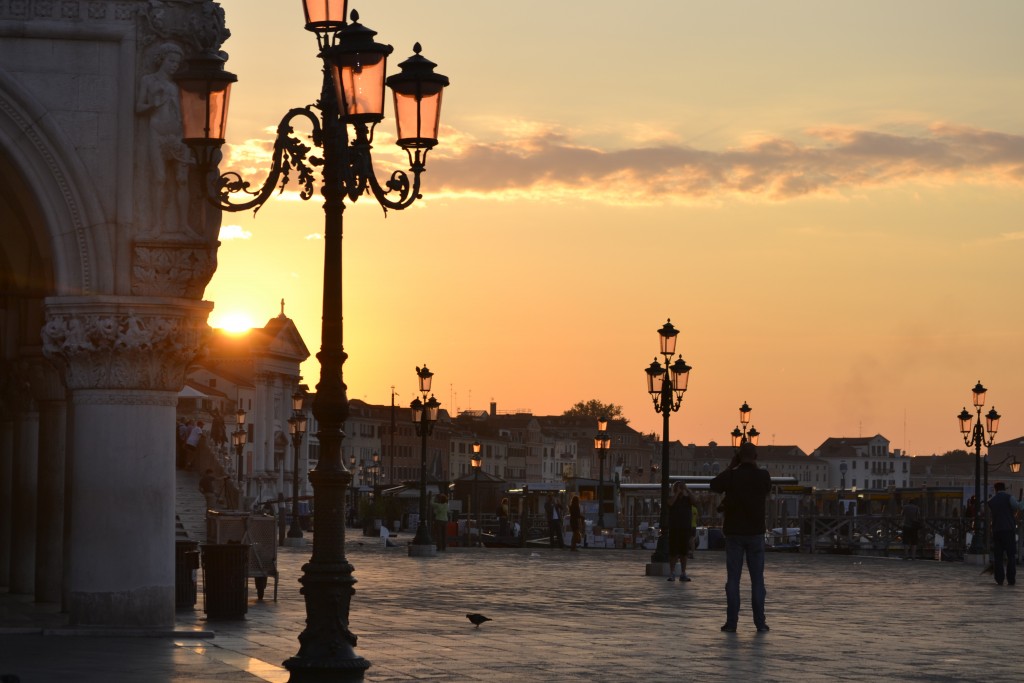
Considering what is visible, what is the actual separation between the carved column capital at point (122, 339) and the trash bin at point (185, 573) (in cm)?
444

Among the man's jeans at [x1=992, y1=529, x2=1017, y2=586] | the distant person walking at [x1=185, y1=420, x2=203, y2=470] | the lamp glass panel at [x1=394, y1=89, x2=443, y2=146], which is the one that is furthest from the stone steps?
the man's jeans at [x1=992, y1=529, x2=1017, y2=586]

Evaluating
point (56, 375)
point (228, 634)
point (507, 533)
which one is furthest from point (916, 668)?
point (507, 533)

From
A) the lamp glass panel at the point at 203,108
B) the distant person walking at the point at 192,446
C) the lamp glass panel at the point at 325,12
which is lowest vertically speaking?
the distant person walking at the point at 192,446

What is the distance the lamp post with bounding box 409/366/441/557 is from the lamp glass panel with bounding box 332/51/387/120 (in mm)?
33389

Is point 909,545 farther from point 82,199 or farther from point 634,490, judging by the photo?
point 82,199

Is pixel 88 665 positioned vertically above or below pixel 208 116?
below

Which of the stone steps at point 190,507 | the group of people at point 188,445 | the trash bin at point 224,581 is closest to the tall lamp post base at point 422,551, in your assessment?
the group of people at point 188,445

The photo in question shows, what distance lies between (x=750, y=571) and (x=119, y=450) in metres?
6.51

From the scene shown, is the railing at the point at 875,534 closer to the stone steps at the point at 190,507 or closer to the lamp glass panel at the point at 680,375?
the lamp glass panel at the point at 680,375

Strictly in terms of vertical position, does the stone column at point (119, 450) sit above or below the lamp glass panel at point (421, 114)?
below

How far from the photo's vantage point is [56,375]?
1983 cm

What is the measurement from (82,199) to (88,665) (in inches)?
198

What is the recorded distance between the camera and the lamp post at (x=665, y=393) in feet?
117

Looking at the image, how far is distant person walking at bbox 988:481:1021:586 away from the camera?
30516 mm
